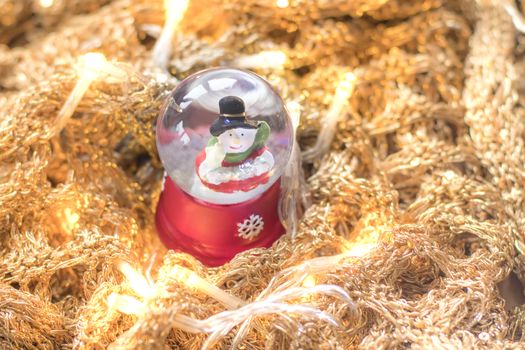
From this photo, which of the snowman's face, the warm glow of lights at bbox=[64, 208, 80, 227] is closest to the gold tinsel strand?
the warm glow of lights at bbox=[64, 208, 80, 227]

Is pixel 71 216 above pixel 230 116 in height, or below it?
below

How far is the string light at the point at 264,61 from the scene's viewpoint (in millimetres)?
1043

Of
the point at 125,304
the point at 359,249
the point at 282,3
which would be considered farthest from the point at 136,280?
the point at 282,3

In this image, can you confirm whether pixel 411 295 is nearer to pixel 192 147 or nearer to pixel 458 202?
pixel 458 202

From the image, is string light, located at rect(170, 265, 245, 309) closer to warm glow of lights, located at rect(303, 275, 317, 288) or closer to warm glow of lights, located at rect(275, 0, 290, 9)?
warm glow of lights, located at rect(303, 275, 317, 288)

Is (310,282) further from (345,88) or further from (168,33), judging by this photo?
(168,33)

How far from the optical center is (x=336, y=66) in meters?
1.11

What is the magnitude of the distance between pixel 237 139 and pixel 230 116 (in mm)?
29

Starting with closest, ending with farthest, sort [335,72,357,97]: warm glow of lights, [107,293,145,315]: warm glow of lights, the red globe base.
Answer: [107,293,145,315]: warm glow of lights → the red globe base → [335,72,357,97]: warm glow of lights

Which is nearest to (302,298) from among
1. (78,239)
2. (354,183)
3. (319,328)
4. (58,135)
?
(319,328)

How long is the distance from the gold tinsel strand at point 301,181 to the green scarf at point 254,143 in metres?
0.10

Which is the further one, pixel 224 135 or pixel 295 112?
pixel 295 112

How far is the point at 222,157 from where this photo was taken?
840 mm

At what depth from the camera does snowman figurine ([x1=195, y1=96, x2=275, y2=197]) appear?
2.70 feet
